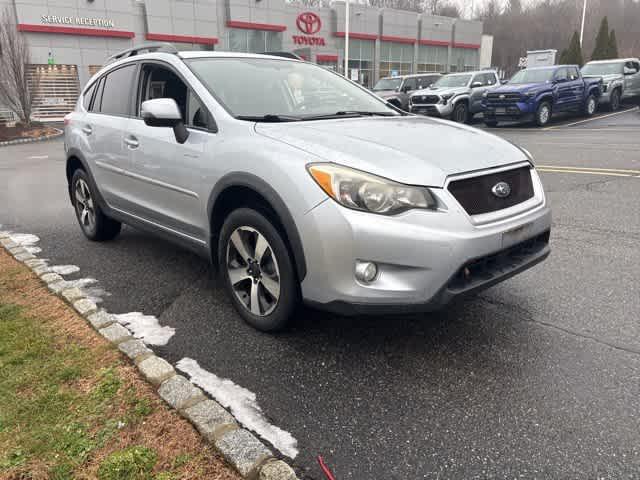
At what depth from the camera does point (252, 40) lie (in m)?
38.7

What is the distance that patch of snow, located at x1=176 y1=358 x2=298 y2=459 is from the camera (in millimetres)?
2352

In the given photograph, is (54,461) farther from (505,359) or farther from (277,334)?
(505,359)

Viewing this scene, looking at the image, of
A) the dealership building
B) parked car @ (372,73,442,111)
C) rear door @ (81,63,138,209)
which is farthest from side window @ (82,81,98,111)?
the dealership building

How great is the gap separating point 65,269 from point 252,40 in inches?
1463

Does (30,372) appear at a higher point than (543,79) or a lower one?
lower

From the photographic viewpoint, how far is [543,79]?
55.5ft

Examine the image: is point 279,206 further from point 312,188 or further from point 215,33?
point 215,33

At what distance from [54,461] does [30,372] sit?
0.83 meters

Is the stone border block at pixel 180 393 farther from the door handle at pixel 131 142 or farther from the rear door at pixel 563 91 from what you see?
the rear door at pixel 563 91

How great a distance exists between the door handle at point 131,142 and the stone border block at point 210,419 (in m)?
2.41

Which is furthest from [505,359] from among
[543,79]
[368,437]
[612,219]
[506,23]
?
[506,23]

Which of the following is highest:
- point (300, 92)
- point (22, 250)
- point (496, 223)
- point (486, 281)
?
point (300, 92)

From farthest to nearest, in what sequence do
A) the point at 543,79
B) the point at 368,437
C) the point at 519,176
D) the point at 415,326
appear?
the point at 543,79
the point at 415,326
the point at 519,176
the point at 368,437

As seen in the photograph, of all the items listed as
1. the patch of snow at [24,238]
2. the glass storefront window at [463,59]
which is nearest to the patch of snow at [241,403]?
the patch of snow at [24,238]
